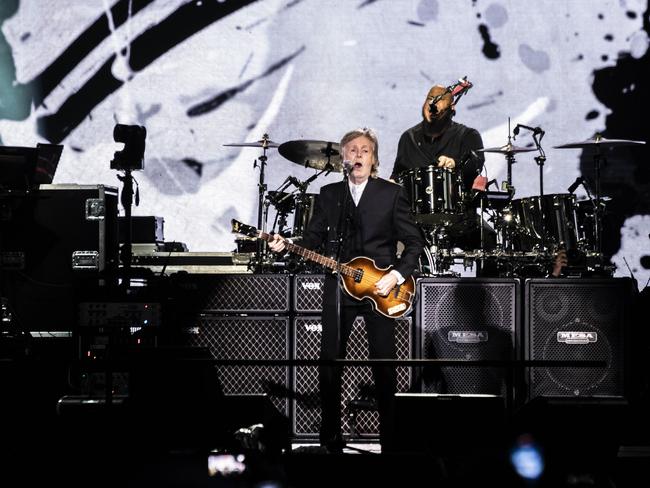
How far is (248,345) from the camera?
6770 mm

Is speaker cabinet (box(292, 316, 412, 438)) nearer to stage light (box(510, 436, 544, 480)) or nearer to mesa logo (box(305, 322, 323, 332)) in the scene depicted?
mesa logo (box(305, 322, 323, 332))

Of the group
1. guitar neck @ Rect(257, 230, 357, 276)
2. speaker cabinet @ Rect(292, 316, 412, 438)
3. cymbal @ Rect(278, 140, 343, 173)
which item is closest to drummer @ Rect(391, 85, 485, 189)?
cymbal @ Rect(278, 140, 343, 173)

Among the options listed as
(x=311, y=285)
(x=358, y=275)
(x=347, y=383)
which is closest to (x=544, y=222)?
(x=311, y=285)

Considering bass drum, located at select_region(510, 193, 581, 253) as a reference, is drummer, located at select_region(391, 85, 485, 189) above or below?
above

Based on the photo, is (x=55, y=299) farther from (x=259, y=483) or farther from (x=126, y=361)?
(x=259, y=483)

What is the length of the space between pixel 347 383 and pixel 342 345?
1.09 m

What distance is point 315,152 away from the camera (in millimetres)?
7566

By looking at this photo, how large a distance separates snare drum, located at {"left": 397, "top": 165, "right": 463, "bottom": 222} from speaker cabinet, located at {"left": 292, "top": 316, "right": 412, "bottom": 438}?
1078mm

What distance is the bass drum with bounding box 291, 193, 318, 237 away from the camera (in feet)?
25.2

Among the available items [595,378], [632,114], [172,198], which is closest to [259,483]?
[595,378]

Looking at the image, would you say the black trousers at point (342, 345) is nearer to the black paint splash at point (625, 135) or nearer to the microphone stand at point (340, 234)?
the microphone stand at point (340, 234)

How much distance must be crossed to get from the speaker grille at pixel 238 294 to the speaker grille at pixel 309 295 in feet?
0.29

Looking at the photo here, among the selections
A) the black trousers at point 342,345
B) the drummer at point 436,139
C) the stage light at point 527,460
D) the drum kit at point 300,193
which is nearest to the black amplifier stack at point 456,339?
the black trousers at point 342,345

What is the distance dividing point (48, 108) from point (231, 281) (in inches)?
182
